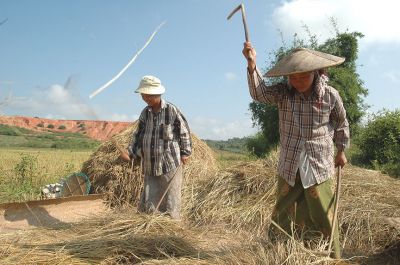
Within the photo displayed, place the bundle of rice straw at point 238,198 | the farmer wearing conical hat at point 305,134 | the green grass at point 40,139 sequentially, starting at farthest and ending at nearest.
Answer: the green grass at point 40,139 < the bundle of rice straw at point 238,198 < the farmer wearing conical hat at point 305,134

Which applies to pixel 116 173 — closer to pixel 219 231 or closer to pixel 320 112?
pixel 219 231

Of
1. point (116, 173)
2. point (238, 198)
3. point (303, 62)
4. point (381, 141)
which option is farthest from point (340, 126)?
point (381, 141)

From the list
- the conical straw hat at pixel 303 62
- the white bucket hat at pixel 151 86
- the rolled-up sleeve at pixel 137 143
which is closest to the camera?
the conical straw hat at pixel 303 62

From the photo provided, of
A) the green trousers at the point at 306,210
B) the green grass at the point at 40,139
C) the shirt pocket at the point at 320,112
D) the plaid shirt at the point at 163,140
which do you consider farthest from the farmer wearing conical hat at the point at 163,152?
the green grass at the point at 40,139

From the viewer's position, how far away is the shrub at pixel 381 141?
42.7 ft

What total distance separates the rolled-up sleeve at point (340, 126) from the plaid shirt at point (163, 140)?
172cm

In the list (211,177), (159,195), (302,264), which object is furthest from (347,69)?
(302,264)

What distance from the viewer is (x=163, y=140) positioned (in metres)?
4.29

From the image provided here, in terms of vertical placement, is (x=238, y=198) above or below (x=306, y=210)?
below

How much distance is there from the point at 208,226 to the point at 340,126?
8.16 ft

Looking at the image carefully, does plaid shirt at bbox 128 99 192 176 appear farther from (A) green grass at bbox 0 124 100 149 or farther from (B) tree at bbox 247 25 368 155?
(A) green grass at bbox 0 124 100 149

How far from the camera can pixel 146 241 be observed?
3.40 m

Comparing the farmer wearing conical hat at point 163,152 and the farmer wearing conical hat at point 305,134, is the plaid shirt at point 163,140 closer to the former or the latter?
the farmer wearing conical hat at point 163,152

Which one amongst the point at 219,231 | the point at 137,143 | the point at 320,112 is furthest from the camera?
the point at 219,231
